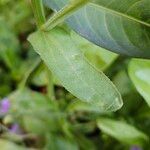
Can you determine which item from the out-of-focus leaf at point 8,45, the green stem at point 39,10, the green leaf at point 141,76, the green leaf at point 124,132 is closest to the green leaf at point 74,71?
the green stem at point 39,10

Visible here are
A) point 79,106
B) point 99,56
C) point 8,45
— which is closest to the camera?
point 99,56

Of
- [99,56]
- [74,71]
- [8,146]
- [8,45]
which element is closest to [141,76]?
[99,56]

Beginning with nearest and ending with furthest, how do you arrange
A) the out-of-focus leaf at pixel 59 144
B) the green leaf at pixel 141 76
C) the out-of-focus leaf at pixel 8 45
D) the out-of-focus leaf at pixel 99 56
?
the green leaf at pixel 141 76
the out-of-focus leaf at pixel 99 56
the out-of-focus leaf at pixel 59 144
the out-of-focus leaf at pixel 8 45

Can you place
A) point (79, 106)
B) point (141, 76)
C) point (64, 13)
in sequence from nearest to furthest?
point (64, 13) → point (141, 76) → point (79, 106)

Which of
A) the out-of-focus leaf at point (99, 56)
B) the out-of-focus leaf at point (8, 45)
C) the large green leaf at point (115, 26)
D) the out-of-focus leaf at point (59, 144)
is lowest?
the out-of-focus leaf at point (59, 144)

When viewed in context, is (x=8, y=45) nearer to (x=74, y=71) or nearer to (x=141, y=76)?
(x=141, y=76)

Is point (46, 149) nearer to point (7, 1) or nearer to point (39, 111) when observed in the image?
point (39, 111)

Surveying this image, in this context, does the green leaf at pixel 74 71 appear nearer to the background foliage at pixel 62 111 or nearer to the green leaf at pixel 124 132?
the background foliage at pixel 62 111
